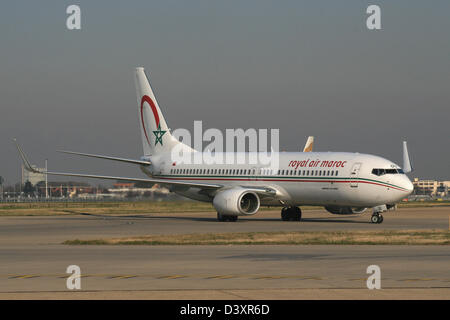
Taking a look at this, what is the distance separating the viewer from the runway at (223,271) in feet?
56.1

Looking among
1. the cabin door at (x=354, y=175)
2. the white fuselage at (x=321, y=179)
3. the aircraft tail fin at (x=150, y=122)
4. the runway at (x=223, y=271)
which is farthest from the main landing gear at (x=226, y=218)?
the runway at (x=223, y=271)

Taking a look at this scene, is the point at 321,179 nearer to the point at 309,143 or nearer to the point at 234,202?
the point at 234,202

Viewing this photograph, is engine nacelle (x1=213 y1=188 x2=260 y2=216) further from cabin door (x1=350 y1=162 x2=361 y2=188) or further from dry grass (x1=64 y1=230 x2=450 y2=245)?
A: dry grass (x1=64 y1=230 x2=450 y2=245)

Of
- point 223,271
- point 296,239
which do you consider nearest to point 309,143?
point 296,239

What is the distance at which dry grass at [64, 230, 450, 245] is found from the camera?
3241 cm

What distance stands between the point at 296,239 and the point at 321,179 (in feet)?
53.6

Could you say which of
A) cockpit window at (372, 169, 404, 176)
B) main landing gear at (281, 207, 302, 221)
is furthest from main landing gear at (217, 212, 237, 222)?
cockpit window at (372, 169, 404, 176)

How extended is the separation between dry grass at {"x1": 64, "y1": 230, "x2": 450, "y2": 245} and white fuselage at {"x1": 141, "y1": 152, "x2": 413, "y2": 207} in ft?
32.8

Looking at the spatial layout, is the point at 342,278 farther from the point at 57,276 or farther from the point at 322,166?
the point at 322,166

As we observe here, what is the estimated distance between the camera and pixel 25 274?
2098 cm

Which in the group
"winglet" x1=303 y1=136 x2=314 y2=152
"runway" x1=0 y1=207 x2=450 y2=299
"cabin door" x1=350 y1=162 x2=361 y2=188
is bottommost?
"runway" x1=0 y1=207 x2=450 y2=299

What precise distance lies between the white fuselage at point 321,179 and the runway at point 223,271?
18.4 meters

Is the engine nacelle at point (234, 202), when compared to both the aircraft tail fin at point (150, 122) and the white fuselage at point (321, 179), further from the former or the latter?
the aircraft tail fin at point (150, 122)
